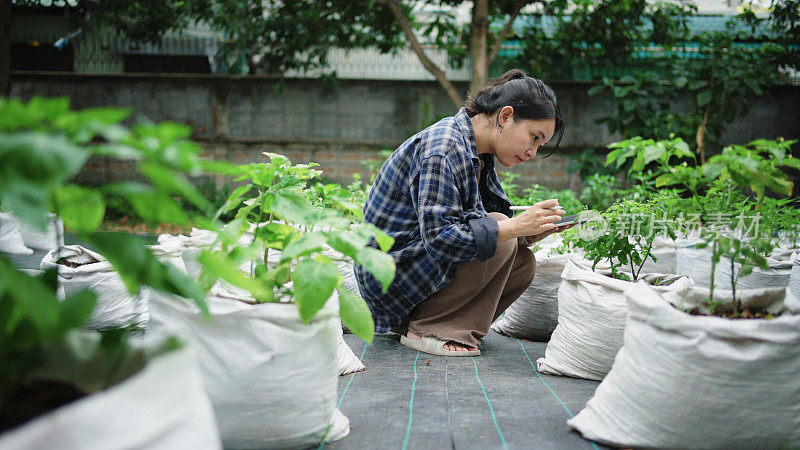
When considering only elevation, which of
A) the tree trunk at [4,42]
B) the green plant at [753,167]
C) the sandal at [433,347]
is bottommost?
the sandal at [433,347]

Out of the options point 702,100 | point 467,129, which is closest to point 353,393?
point 467,129

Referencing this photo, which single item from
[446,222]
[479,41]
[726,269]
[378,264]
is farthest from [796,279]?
[479,41]

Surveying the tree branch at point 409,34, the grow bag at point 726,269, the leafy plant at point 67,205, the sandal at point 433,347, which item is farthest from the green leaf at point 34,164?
the tree branch at point 409,34

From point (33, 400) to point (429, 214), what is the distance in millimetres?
1429

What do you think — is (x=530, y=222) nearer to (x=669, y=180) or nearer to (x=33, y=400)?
(x=669, y=180)

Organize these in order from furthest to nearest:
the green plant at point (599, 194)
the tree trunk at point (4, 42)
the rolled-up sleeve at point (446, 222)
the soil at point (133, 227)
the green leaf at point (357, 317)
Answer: the soil at point (133, 227) < the tree trunk at point (4, 42) < the green plant at point (599, 194) < the rolled-up sleeve at point (446, 222) < the green leaf at point (357, 317)

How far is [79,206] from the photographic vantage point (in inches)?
33.6

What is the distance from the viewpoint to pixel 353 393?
Answer: 1720 mm

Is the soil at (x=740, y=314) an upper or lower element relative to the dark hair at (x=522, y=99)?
lower

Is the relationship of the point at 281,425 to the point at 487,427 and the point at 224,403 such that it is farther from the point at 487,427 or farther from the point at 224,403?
the point at 487,427

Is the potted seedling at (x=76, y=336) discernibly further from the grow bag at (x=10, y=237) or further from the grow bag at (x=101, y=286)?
the grow bag at (x=10, y=237)

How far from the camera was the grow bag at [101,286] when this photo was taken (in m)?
2.22

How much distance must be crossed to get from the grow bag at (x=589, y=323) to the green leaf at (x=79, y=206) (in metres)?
1.50

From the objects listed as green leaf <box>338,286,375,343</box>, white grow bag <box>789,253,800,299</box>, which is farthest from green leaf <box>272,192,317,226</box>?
white grow bag <box>789,253,800,299</box>
